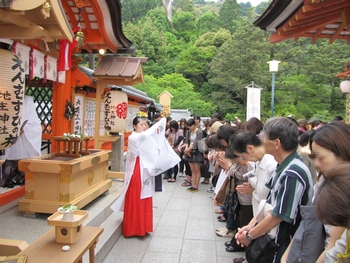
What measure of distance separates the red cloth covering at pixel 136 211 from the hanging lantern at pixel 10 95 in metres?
2.21

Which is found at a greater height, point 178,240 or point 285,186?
point 285,186

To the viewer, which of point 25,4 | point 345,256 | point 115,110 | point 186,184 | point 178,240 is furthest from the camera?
point 186,184

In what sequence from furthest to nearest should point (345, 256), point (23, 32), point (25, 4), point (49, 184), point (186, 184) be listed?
point (186, 184), point (49, 184), point (23, 32), point (25, 4), point (345, 256)

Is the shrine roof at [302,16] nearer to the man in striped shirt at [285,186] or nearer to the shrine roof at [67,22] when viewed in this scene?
the man in striped shirt at [285,186]

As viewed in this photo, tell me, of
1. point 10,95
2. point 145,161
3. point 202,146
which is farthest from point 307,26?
point 10,95

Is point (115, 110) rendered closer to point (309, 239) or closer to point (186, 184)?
point (186, 184)

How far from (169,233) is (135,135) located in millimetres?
1950

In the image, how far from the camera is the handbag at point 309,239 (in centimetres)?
189

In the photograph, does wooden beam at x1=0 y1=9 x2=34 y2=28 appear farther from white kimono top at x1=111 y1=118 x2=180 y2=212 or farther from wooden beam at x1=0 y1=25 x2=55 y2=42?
white kimono top at x1=111 y1=118 x2=180 y2=212

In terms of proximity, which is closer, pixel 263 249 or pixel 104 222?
pixel 263 249

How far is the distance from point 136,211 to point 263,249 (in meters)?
2.76

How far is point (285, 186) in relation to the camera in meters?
2.25

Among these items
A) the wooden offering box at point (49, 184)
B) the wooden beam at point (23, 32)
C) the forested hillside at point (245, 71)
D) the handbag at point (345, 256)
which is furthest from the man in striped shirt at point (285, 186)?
the forested hillside at point (245, 71)

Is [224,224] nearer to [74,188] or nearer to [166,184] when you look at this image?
[74,188]
